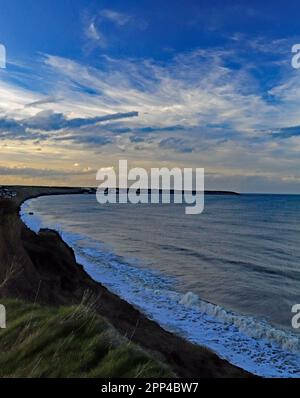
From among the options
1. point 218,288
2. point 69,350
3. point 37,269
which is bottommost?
point 218,288

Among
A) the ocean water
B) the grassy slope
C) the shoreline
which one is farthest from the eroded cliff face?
the grassy slope

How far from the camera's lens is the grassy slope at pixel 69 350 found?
6.12m

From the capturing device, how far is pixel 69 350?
6746mm

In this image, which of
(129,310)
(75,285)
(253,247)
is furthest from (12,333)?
(253,247)

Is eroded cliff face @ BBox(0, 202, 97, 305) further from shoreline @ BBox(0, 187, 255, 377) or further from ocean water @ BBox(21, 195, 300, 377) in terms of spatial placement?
ocean water @ BBox(21, 195, 300, 377)

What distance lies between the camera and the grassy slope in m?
6.12

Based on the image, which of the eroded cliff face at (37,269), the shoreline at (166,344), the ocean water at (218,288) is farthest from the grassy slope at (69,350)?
the ocean water at (218,288)

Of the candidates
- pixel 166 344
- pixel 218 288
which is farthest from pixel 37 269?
pixel 218 288

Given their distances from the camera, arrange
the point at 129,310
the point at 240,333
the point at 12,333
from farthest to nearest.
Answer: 1. the point at 129,310
2. the point at 240,333
3. the point at 12,333

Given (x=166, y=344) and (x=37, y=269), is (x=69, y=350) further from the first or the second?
(x=37, y=269)

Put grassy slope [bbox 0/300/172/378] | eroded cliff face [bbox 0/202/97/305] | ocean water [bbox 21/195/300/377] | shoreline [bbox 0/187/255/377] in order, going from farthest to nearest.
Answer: eroded cliff face [bbox 0/202/97/305] < ocean water [bbox 21/195/300/377] < shoreline [bbox 0/187/255/377] < grassy slope [bbox 0/300/172/378]
